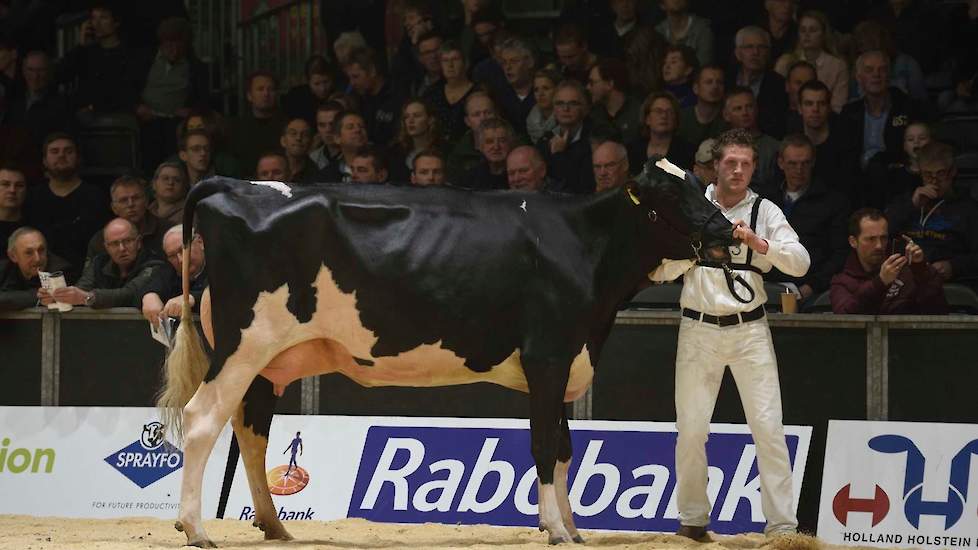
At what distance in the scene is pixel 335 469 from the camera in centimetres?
903

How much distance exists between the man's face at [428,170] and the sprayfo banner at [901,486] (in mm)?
3609

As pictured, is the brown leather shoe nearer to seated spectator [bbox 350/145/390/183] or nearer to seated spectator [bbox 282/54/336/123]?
seated spectator [bbox 350/145/390/183]

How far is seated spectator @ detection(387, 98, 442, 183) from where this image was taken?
12.0 m

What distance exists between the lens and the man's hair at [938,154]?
400 inches

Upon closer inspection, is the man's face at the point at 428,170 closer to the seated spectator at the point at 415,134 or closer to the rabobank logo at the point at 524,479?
the seated spectator at the point at 415,134

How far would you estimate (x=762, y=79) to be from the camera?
1205cm

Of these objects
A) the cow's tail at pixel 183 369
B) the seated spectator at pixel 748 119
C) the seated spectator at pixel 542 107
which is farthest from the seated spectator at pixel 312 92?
the cow's tail at pixel 183 369

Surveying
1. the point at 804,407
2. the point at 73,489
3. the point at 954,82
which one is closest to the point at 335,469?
the point at 73,489

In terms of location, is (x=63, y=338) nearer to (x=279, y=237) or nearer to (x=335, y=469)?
(x=335, y=469)

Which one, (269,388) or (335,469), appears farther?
(335,469)

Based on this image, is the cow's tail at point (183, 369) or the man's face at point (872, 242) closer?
the cow's tail at point (183, 369)

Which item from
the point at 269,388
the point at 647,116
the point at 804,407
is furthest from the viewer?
the point at 647,116

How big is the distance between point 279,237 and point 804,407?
10.5 feet

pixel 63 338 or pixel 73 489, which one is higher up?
pixel 63 338
